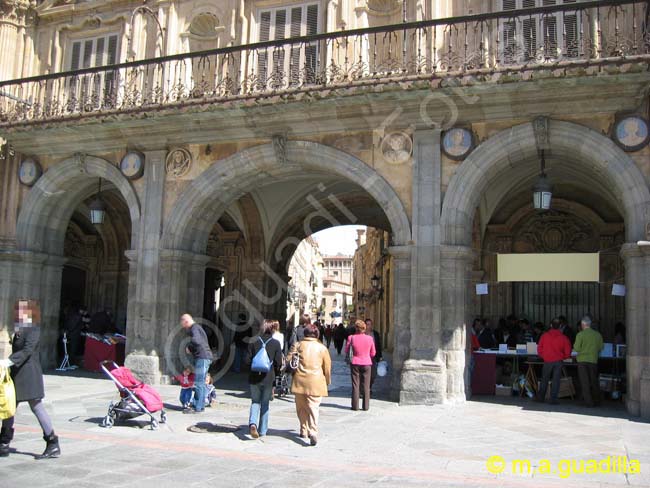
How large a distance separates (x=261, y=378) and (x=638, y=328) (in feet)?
20.0

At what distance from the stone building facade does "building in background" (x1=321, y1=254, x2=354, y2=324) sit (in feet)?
255

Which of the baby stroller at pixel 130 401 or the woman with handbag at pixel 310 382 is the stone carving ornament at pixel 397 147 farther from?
the baby stroller at pixel 130 401

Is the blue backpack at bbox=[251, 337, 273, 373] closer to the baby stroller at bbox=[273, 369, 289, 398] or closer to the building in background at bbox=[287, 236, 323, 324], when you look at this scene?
the baby stroller at bbox=[273, 369, 289, 398]

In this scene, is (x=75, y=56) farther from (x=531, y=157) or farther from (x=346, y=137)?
(x=531, y=157)

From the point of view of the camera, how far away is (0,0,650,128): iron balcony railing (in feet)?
35.9

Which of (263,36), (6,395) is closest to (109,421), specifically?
(6,395)

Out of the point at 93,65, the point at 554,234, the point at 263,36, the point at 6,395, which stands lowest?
the point at 6,395

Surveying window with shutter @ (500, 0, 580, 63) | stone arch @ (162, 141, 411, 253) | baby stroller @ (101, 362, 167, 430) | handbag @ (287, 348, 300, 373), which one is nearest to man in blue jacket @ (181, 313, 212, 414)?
baby stroller @ (101, 362, 167, 430)

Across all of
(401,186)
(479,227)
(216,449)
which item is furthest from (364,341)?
(479,227)

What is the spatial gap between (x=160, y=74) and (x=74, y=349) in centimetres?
727

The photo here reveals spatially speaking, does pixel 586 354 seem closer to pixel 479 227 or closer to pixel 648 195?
pixel 648 195

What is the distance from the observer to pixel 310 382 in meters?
7.57

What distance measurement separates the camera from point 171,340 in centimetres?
1311

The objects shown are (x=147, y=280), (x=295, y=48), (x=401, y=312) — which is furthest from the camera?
(x=295, y=48)
